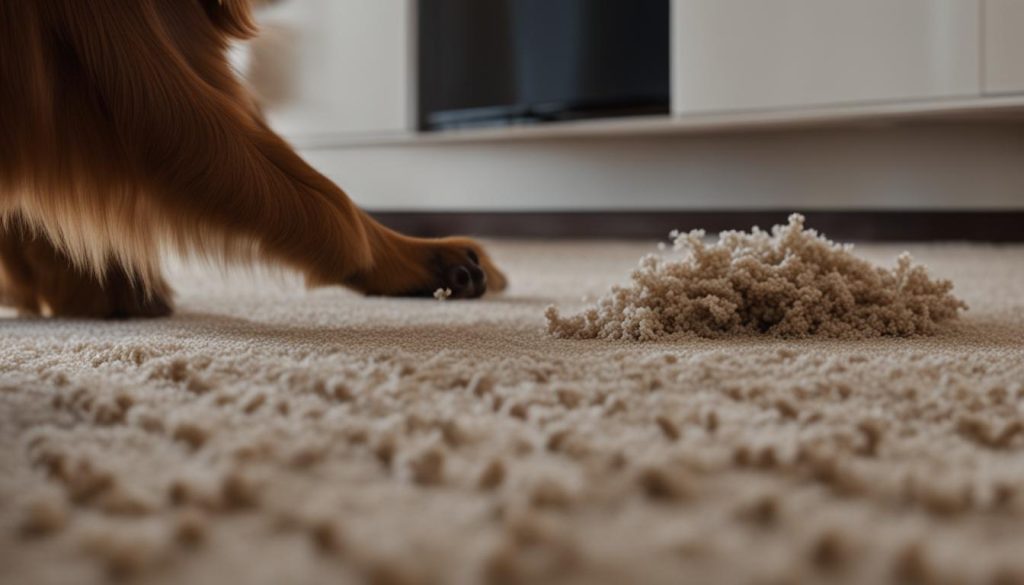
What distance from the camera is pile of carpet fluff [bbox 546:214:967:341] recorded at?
76 centimetres

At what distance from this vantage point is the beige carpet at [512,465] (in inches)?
11.9

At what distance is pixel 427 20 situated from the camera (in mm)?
2797

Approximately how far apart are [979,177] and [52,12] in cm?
196

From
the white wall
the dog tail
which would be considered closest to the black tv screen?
the white wall

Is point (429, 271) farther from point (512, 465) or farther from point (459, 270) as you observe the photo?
point (512, 465)

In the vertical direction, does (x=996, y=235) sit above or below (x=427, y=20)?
below

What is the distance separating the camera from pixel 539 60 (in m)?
2.56

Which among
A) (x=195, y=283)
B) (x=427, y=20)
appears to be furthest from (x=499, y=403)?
(x=427, y=20)

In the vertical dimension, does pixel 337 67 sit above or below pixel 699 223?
above

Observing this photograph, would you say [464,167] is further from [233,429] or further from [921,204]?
[233,429]

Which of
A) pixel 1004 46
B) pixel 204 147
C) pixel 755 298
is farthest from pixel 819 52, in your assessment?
pixel 204 147

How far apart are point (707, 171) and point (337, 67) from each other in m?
1.03

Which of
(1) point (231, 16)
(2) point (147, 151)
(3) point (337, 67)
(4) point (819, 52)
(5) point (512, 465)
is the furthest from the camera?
(3) point (337, 67)

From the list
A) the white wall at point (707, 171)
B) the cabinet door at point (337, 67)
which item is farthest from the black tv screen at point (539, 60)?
the white wall at point (707, 171)
